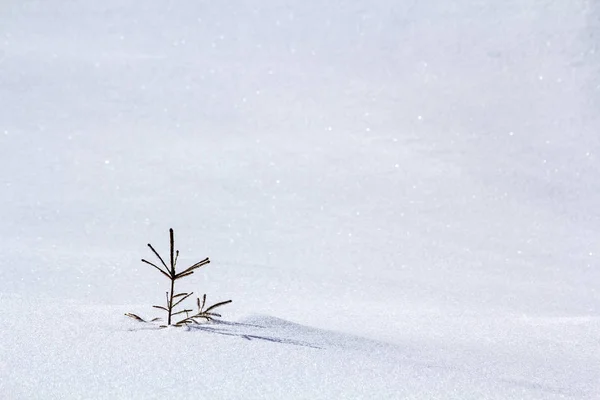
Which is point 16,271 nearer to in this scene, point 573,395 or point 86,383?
point 86,383

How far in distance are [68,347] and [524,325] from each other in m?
1.61

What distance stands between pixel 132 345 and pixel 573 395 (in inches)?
40.2

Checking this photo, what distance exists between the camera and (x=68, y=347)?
1.74 m

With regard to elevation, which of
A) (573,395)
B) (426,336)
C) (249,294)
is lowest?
(573,395)

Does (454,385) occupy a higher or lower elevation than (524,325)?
lower

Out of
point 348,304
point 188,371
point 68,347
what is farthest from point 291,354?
point 348,304

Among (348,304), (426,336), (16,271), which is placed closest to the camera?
(426,336)

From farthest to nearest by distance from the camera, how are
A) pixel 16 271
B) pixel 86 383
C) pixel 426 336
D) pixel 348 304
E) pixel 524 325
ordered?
pixel 16 271 < pixel 348 304 < pixel 524 325 < pixel 426 336 < pixel 86 383

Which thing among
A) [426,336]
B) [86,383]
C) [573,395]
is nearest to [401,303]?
[426,336]

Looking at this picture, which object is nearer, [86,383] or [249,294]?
[86,383]

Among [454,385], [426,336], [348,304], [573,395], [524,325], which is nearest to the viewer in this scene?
[454,385]

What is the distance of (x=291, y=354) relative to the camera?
1738mm

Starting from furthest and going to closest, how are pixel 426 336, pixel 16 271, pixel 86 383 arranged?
pixel 16 271
pixel 426 336
pixel 86 383

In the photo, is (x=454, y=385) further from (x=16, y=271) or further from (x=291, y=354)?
(x=16, y=271)
